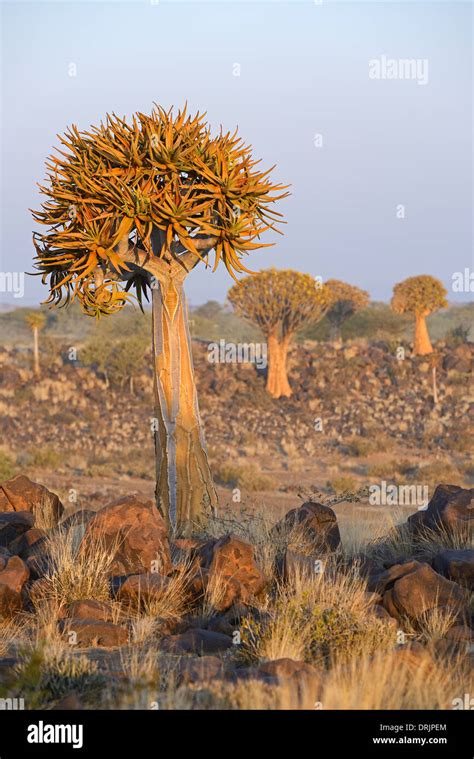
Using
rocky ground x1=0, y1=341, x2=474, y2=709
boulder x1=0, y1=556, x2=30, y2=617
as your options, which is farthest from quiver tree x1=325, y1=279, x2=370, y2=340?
boulder x1=0, y1=556, x2=30, y2=617

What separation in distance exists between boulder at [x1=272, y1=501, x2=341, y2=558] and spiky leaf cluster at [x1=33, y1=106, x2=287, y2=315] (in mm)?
2738

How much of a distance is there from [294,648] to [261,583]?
138cm

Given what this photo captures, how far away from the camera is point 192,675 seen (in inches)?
209

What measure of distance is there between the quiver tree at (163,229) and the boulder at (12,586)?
3.06m

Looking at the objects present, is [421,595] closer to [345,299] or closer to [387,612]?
[387,612]

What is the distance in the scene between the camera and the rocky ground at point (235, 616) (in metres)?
5.18

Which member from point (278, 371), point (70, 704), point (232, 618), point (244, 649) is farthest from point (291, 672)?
point (278, 371)

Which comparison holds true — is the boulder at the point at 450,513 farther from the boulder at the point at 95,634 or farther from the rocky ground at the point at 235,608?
the boulder at the point at 95,634

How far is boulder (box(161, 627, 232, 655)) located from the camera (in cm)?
599

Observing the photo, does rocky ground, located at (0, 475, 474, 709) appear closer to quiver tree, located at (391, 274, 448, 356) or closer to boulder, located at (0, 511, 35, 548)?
boulder, located at (0, 511, 35, 548)

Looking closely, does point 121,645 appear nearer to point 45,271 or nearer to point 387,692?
point 387,692

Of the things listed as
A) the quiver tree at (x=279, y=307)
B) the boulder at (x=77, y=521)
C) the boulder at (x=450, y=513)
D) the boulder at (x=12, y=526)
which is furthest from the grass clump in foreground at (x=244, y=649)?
the quiver tree at (x=279, y=307)

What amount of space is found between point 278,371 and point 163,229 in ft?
65.6

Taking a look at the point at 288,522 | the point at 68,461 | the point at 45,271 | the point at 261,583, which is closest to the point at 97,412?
the point at 68,461
